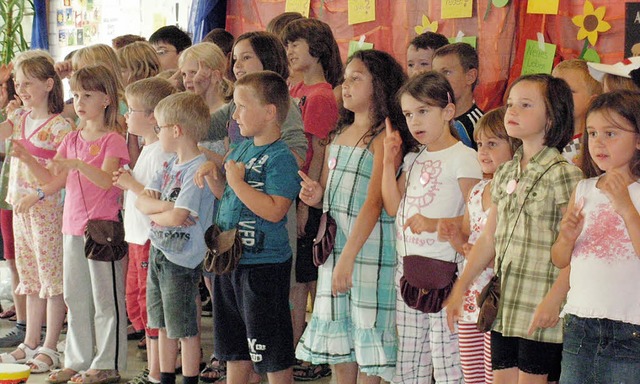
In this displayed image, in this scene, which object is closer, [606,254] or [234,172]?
[606,254]

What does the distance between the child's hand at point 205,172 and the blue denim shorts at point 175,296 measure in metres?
0.38

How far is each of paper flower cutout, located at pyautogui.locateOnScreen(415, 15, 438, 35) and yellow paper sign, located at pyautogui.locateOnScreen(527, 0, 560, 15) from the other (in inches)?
27.0

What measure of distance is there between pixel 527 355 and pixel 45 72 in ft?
10.2

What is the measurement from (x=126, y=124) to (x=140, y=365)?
1.25 m

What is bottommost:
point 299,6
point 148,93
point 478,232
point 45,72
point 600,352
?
point 600,352

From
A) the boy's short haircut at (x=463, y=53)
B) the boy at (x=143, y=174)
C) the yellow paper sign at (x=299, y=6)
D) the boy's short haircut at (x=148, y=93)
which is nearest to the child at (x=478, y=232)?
the boy's short haircut at (x=463, y=53)

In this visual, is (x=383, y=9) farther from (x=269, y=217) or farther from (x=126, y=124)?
(x=269, y=217)

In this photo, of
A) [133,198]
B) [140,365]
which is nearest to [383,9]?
[133,198]

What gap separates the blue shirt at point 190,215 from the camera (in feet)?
12.6

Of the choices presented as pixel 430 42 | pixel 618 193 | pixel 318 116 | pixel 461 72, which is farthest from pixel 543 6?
pixel 618 193

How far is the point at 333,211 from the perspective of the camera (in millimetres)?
3557

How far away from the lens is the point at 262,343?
11.7 ft

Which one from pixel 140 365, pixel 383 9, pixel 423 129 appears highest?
pixel 383 9

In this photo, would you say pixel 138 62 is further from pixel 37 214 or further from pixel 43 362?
pixel 43 362
